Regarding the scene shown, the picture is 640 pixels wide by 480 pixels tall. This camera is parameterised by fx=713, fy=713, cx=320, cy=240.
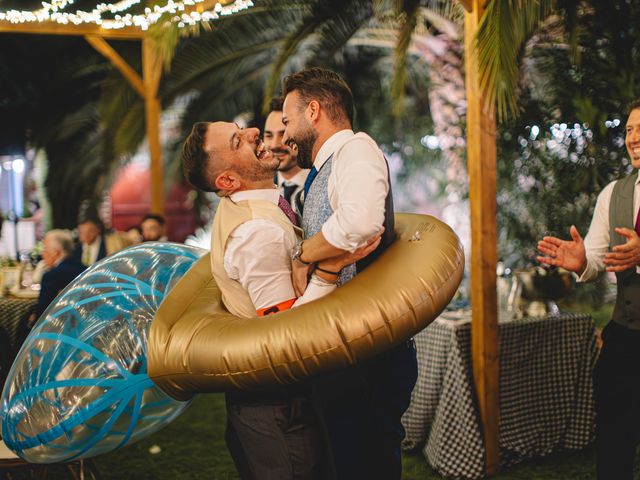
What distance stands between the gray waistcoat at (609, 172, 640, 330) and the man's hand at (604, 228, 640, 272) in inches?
6.0

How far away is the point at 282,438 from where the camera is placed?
1.73 m

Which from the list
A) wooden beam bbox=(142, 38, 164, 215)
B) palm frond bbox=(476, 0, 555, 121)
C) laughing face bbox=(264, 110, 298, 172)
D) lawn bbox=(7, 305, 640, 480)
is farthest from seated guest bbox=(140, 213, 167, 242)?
palm frond bbox=(476, 0, 555, 121)

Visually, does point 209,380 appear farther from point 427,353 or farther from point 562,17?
point 562,17

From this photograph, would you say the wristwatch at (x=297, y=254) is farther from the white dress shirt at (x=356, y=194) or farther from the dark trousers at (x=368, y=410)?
the dark trousers at (x=368, y=410)

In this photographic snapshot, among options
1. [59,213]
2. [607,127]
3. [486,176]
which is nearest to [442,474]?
[486,176]

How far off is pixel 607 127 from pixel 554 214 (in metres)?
1.05

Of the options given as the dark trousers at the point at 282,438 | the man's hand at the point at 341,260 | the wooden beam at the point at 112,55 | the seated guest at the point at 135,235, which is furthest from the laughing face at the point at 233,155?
the wooden beam at the point at 112,55

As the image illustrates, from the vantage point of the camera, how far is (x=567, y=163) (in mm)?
4371

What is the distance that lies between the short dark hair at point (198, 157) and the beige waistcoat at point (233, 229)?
86 mm

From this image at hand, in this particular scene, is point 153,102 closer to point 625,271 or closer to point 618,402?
point 625,271

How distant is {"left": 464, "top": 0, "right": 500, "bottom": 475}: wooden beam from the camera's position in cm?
313

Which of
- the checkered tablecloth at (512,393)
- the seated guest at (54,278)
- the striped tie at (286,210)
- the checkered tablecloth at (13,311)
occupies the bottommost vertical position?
the checkered tablecloth at (512,393)

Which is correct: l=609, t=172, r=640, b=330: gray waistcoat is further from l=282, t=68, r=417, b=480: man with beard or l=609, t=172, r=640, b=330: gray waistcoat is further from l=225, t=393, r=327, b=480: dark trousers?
l=225, t=393, r=327, b=480: dark trousers

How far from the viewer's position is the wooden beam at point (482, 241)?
313 cm
